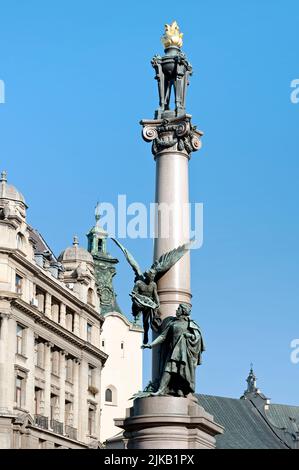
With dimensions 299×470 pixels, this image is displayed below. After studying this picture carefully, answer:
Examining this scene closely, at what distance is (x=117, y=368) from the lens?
284 feet

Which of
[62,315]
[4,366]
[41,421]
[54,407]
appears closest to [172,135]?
[4,366]

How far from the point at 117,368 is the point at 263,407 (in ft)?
102

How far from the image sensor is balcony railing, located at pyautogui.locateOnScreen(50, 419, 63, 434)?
59594mm

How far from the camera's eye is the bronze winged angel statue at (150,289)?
847 inches

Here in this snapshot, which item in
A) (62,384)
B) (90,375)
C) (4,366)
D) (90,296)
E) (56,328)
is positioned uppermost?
(90,296)

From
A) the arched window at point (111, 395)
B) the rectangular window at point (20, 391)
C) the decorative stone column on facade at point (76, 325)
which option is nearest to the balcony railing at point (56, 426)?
the rectangular window at point (20, 391)

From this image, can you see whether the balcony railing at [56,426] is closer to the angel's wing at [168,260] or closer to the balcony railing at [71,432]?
the balcony railing at [71,432]

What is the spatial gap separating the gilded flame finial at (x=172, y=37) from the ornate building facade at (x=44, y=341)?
32005mm

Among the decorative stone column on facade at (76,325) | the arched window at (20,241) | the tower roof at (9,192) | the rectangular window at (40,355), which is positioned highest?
the tower roof at (9,192)

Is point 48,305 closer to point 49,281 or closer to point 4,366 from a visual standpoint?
point 49,281

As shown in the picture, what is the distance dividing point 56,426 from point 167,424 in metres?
41.3

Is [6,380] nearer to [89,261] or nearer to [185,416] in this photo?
[89,261]

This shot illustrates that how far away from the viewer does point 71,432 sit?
2469 inches

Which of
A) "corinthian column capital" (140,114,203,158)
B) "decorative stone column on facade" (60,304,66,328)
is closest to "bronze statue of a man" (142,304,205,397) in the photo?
"corinthian column capital" (140,114,203,158)
